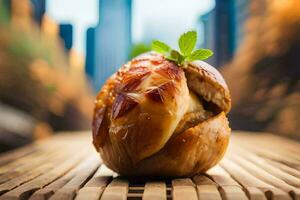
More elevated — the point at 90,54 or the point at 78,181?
the point at 90,54

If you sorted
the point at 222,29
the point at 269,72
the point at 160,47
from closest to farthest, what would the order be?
1. the point at 160,47
2. the point at 269,72
3. the point at 222,29

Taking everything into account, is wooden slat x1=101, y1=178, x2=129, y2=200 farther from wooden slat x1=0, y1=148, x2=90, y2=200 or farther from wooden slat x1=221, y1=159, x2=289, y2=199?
wooden slat x1=221, y1=159, x2=289, y2=199

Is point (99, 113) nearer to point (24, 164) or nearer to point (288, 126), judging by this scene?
point (24, 164)

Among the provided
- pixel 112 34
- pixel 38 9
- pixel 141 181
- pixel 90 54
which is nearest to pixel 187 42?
pixel 141 181

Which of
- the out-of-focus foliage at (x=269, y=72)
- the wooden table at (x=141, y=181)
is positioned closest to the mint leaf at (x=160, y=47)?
the wooden table at (x=141, y=181)

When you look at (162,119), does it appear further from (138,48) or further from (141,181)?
(138,48)

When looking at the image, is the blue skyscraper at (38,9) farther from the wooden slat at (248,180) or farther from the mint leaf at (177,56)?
the mint leaf at (177,56)

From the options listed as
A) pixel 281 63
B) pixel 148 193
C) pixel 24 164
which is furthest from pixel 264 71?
pixel 148 193
